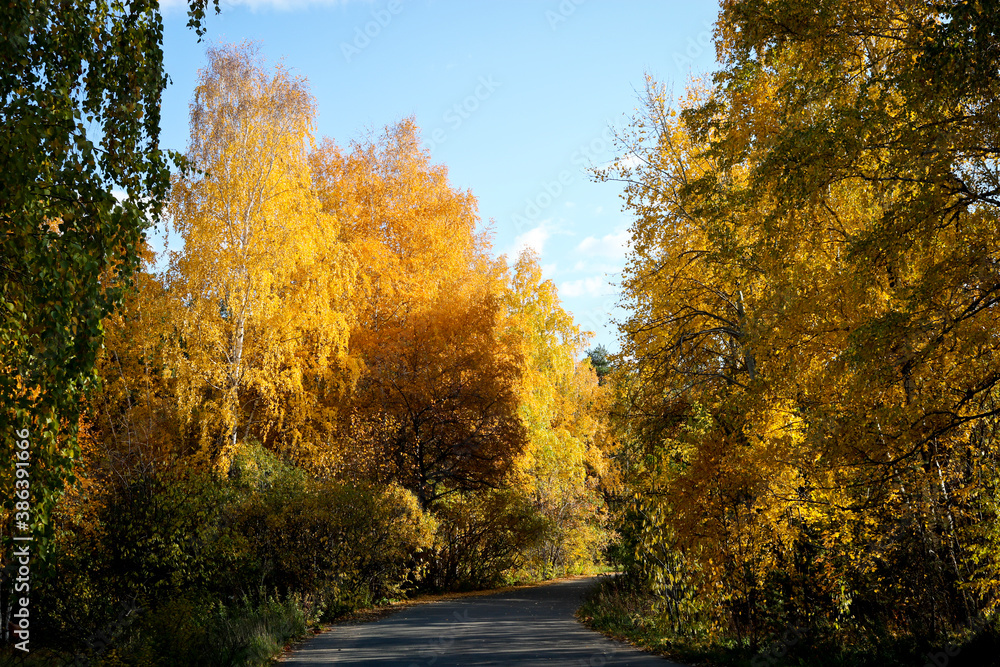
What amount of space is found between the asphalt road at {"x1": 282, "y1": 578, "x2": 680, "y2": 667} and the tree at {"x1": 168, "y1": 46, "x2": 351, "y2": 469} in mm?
6008

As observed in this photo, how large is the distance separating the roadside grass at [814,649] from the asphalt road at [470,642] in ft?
1.61

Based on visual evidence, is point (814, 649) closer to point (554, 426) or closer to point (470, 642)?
point (470, 642)

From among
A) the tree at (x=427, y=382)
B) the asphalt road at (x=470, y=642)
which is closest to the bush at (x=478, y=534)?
the tree at (x=427, y=382)

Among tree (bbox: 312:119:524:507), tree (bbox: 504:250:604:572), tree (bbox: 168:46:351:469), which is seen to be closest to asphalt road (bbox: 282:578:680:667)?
tree (bbox: 312:119:524:507)

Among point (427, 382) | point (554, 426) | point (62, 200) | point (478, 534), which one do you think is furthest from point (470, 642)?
point (554, 426)

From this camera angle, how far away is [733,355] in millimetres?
12930

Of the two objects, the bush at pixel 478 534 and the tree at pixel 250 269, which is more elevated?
the tree at pixel 250 269

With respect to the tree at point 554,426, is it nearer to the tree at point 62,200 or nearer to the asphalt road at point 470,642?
the asphalt road at point 470,642

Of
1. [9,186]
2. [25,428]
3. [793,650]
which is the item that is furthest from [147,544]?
[793,650]

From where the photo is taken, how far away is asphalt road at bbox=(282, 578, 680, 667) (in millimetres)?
8797

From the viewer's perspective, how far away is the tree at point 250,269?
55.1ft

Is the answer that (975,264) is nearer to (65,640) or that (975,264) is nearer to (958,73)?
(958,73)

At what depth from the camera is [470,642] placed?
33.7 feet

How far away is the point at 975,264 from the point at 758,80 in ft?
16.9
